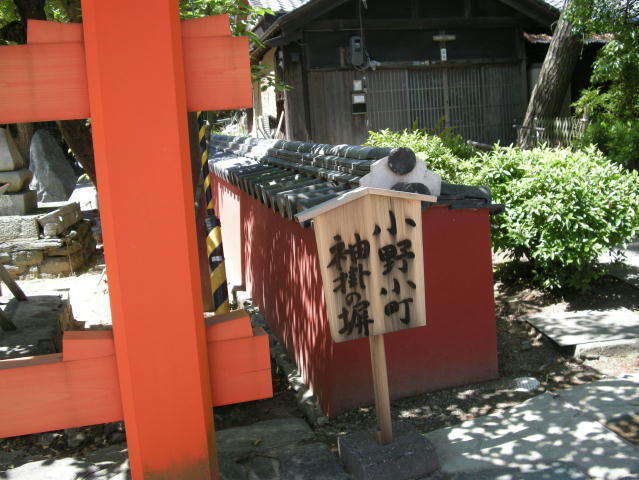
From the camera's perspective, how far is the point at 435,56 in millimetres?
15430

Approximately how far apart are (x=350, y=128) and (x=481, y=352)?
10.2 meters

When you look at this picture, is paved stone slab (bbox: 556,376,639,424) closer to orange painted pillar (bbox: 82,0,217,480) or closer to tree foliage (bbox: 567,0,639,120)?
orange painted pillar (bbox: 82,0,217,480)

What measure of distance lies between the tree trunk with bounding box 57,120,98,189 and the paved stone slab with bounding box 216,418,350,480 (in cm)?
418

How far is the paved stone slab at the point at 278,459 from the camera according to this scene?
3.73 m

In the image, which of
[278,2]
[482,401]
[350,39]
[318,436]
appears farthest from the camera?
[278,2]

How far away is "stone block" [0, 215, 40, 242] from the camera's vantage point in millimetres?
11328

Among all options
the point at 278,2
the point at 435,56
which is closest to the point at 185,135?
the point at 435,56

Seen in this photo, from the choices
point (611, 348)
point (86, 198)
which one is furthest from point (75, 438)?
point (86, 198)

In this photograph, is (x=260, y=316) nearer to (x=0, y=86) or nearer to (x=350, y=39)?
(x=0, y=86)

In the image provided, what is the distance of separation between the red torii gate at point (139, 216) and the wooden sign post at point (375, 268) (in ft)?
→ 4.13

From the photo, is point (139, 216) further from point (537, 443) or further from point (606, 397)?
point (606, 397)

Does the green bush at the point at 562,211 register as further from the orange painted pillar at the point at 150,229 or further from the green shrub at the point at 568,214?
the orange painted pillar at the point at 150,229

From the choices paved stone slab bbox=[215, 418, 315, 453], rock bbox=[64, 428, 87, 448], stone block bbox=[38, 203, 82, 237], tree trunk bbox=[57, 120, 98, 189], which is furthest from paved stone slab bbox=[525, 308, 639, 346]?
stone block bbox=[38, 203, 82, 237]

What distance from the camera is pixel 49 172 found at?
70.7ft
